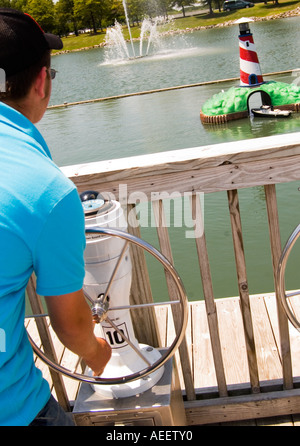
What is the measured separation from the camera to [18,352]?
3.80 feet

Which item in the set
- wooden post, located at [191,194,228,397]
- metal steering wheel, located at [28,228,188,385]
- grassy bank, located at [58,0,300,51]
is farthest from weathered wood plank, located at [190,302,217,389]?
grassy bank, located at [58,0,300,51]

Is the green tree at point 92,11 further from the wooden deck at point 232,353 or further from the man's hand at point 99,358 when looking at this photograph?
the man's hand at point 99,358

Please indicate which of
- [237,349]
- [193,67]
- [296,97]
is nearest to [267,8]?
[193,67]

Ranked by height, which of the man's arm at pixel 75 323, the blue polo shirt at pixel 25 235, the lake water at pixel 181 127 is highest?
the blue polo shirt at pixel 25 235

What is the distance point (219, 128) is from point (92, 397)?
10624 millimetres

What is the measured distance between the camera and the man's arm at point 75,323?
1087mm

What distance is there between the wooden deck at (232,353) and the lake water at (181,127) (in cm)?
192

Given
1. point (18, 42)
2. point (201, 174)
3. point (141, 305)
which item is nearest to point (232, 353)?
point (141, 305)

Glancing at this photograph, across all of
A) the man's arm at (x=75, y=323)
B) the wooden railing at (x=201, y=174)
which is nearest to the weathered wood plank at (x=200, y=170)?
the wooden railing at (x=201, y=174)

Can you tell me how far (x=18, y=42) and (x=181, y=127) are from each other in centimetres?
1162

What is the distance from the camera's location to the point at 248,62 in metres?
12.0

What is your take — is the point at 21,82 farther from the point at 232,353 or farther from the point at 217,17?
the point at 217,17

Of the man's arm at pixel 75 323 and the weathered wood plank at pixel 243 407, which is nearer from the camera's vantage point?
the man's arm at pixel 75 323

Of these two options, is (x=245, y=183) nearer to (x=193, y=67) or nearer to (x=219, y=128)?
(x=219, y=128)
